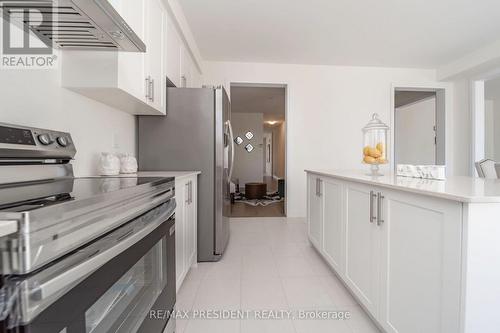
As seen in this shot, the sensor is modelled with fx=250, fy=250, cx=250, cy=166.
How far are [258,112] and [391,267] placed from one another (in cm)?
734

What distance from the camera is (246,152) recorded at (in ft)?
27.5

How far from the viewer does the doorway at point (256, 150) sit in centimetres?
519

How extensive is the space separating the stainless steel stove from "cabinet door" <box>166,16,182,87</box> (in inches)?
58.1

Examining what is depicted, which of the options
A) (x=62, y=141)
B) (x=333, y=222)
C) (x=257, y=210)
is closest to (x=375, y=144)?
(x=333, y=222)

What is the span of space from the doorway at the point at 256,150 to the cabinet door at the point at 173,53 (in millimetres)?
1692

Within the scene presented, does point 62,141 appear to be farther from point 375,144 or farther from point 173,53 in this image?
point 375,144

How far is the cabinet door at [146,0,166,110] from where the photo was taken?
6.26 feet

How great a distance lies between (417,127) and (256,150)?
178 inches

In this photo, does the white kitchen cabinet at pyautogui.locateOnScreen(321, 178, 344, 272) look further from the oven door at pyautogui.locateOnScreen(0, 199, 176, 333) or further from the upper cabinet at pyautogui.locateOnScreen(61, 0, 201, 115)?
the upper cabinet at pyautogui.locateOnScreen(61, 0, 201, 115)

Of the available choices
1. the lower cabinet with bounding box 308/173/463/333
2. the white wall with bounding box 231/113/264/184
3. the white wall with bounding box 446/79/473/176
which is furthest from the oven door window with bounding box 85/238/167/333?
the white wall with bounding box 231/113/264/184

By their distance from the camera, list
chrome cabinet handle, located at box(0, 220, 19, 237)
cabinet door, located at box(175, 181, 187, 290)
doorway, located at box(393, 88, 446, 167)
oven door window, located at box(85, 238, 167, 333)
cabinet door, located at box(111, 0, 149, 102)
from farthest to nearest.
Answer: doorway, located at box(393, 88, 446, 167)
cabinet door, located at box(175, 181, 187, 290)
cabinet door, located at box(111, 0, 149, 102)
oven door window, located at box(85, 238, 167, 333)
chrome cabinet handle, located at box(0, 220, 19, 237)

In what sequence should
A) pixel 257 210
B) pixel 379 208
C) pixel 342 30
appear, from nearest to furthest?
pixel 379 208 → pixel 342 30 → pixel 257 210

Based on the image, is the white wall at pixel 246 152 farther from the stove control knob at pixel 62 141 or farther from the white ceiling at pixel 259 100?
the stove control knob at pixel 62 141

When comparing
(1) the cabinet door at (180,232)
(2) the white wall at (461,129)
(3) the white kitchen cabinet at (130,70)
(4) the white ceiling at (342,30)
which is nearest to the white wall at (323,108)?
(4) the white ceiling at (342,30)
